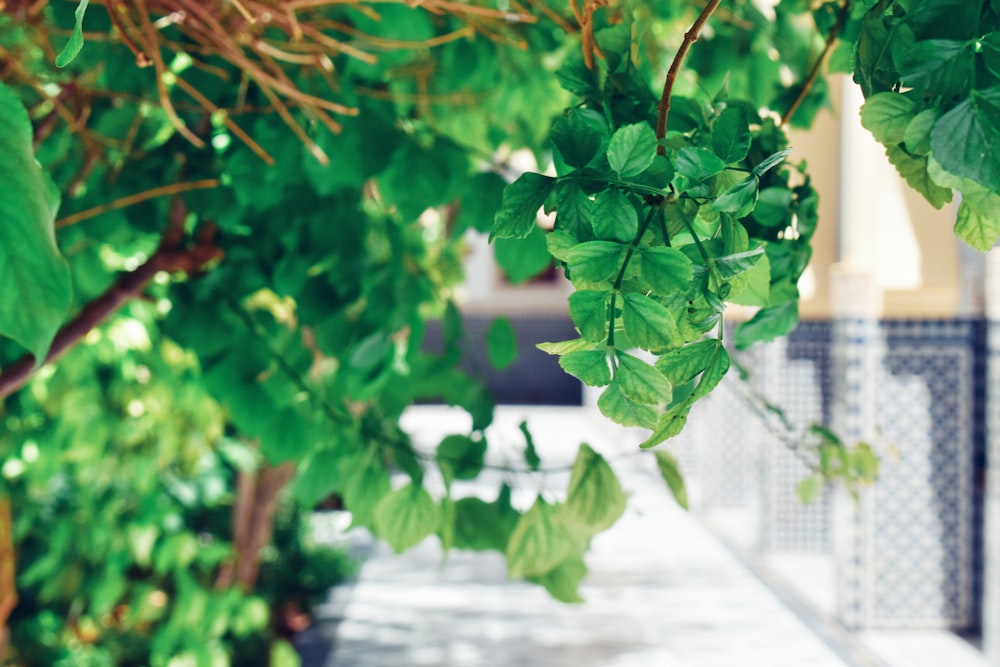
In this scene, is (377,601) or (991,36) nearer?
(991,36)

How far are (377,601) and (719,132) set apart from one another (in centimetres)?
508

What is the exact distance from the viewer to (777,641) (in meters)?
4.39

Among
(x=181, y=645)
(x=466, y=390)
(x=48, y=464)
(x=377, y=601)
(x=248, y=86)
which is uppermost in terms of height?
(x=248, y=86)

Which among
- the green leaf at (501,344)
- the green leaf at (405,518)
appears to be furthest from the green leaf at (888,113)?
the green leaf at (501,344)

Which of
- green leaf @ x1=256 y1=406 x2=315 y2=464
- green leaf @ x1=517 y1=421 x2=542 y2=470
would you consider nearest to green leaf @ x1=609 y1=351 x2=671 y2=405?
green leaf @ x1=517 y1=421 x2=542 y2=470

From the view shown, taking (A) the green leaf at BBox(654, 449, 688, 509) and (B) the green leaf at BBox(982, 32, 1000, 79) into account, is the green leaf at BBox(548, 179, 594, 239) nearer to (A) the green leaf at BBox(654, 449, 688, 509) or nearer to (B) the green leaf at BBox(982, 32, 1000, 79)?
(B) the green leaf at BBox(982, 32, 1000, 79)

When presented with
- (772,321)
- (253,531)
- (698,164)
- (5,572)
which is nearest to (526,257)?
(772,321)

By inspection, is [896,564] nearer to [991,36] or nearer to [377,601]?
[377,601]

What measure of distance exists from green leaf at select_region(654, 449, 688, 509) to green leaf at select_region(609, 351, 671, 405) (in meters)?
0.36

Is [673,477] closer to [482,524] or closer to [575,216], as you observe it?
[482,524]

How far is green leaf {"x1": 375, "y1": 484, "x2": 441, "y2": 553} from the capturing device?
775 mm

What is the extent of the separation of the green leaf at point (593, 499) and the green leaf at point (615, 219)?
0.36 m

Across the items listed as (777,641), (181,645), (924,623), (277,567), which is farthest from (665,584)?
(181,645)

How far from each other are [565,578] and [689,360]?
581mm
